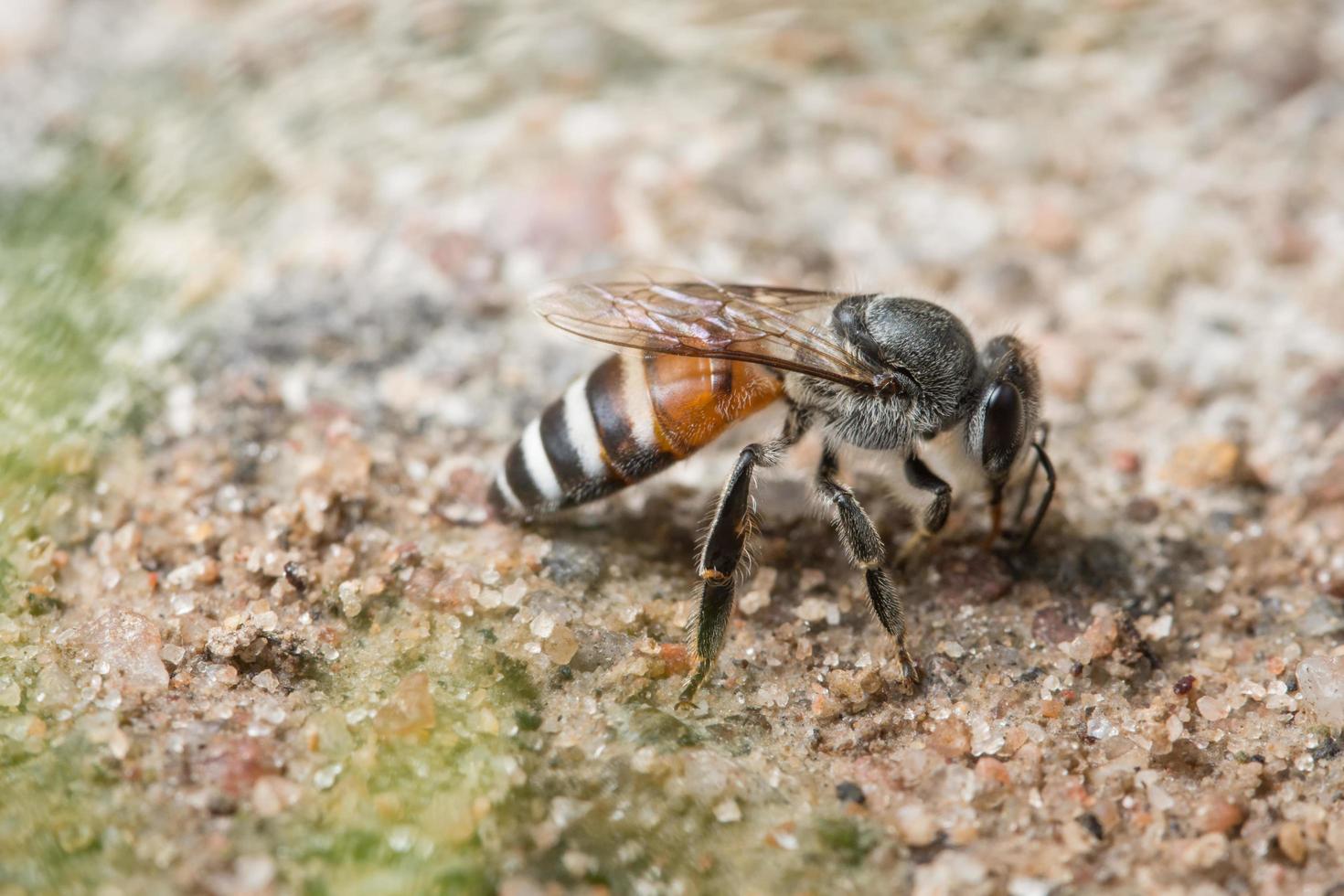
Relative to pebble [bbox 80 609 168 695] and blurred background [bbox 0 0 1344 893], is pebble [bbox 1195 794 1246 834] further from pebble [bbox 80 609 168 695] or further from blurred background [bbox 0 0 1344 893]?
pebble [bbox 80 609 168 695]

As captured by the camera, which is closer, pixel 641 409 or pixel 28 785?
pixel 28 785

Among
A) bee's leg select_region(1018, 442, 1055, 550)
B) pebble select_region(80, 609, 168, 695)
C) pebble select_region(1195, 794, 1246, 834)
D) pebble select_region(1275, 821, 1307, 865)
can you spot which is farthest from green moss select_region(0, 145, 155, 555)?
pebble select_region(1275, 821, 1307, 865)

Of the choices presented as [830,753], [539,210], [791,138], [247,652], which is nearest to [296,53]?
[539,210]

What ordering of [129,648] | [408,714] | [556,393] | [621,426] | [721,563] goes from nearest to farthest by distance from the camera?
1. [408,714]
2. [129,648]
3. [721,563]
4. [621,426]
5. [556,393]

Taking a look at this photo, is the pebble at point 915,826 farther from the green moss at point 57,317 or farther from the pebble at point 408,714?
the green moss at point 57,317

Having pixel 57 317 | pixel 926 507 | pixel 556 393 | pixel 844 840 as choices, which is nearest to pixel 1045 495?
pixel 926 507

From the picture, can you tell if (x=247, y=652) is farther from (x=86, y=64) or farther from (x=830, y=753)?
(x=86, y=64)

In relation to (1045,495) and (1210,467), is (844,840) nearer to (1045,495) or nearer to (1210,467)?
(1045,495)
